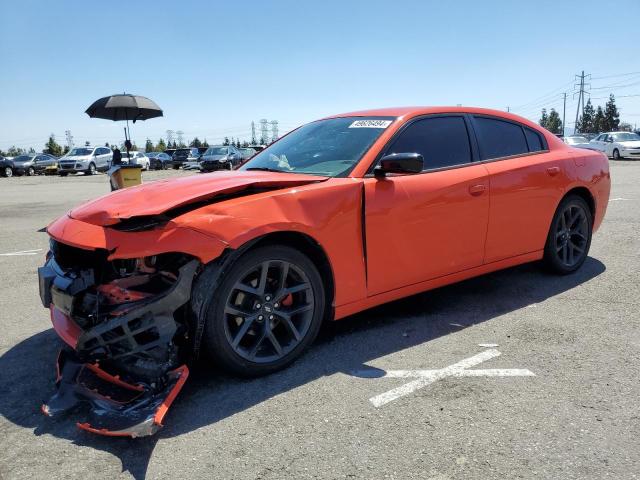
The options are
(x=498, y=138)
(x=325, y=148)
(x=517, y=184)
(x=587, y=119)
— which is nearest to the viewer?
(x=325, y=148)

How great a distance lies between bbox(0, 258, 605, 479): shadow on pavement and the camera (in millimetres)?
2432

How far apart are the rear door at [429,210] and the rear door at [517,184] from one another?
0.47ft

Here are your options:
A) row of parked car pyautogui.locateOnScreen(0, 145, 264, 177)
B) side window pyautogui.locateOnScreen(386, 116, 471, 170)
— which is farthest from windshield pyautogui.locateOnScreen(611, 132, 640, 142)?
side window pyautogui.locateOnScreen(386, 116, 471, 170)

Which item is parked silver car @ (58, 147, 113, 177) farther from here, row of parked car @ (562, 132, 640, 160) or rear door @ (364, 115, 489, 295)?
rear door @ (364, 115, 489, 295)

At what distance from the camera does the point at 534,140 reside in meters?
4.51

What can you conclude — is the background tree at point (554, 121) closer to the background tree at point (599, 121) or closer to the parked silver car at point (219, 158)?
the background tree at point (599, 121)

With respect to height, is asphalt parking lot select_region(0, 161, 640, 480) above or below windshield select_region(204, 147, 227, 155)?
below

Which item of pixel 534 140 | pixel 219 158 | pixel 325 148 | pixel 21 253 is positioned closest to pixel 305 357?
pixel 325 148

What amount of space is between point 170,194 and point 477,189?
223 cm

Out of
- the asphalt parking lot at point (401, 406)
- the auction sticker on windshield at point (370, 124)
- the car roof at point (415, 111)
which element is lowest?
the asphalt parking lot at point (401, 406)

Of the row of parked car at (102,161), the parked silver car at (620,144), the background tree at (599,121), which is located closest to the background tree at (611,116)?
the background tree at (599,121)

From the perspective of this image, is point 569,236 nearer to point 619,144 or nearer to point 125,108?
point 125,108

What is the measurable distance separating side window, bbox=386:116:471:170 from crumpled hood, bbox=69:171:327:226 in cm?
78

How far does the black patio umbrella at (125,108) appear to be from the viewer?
36.3 ft
